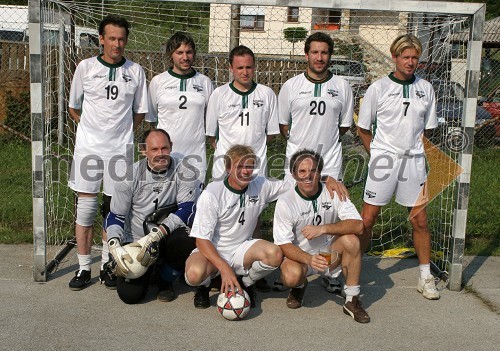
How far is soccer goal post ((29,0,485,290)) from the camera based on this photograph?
18.2 ft

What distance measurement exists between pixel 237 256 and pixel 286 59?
3.35 meters

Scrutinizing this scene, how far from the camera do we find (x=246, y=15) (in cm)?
696

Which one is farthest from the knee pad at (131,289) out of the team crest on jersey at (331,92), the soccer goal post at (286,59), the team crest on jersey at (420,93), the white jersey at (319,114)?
the team crest on jersey at (420,93)

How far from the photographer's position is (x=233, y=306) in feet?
15.9

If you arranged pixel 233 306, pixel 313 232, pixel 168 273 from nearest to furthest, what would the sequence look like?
pixel 233 306
pixel 313 232
pixel 168 273

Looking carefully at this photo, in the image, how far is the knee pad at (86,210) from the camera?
5.62 meters

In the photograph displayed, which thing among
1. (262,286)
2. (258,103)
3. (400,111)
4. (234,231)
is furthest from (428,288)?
(258,103)

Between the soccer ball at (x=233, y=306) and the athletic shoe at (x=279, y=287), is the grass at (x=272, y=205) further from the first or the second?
the soccer ball at (x=233, y=306)

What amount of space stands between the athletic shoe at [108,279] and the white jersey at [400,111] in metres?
2.46

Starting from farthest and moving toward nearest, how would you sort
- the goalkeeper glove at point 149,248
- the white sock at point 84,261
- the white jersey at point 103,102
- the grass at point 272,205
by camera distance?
1. the grass at point 272,205
2. the white sock at point 84,261
3. the white jersey at point 103,102
4. the goalkeeper glove at point 149,248

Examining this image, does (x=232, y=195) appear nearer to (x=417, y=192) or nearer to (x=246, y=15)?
(x=417, y=192)

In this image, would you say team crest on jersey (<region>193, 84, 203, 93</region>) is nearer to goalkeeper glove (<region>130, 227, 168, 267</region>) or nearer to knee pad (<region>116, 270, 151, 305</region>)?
goalkeeper glove (<region>130, 227, 168, 267</region>)

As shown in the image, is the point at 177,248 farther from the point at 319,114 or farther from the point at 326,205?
the point at 319,114

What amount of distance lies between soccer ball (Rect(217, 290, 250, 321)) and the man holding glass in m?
0.40
